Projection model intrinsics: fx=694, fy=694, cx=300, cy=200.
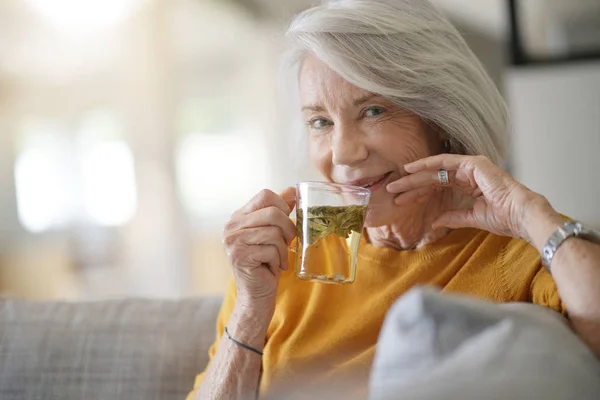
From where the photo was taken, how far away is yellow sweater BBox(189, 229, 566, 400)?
54.0 inches

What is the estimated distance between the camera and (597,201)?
13.5 feet

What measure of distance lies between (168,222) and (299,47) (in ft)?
14.1

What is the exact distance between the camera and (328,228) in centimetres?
131

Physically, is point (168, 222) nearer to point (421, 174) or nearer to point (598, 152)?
point (598, 152)

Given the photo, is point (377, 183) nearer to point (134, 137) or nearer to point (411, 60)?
point (411, 60)

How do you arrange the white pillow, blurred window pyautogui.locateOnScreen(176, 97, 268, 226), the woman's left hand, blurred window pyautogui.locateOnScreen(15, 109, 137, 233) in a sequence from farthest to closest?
blurred window pyautogui.locateOnScreen(176, 97, 268, 226)
blurred window pyautogui.locateOnScreen(15, 109, 137, 233)
the woman's left hand
the white pillow

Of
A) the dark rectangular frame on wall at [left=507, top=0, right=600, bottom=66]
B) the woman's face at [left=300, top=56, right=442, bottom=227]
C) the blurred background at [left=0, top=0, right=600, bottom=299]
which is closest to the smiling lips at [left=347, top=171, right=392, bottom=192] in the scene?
the woman's face at [left=300, top=56, right=442, bottom=227]

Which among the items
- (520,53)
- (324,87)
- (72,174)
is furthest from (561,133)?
(72,174)

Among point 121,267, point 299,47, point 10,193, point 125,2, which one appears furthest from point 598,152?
point 10,193

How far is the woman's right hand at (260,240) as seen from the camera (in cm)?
136

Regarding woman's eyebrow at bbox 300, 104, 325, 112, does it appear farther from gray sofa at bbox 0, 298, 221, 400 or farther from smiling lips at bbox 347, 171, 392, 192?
gray sofa at bbox 0, 298, 221, 400

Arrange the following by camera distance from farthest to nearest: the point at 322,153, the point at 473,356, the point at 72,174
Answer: the point at 72,174, the point at 322,153, the point at 473,356

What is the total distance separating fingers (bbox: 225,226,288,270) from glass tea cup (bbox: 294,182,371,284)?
0.13 feet

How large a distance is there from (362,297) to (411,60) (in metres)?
0.52
